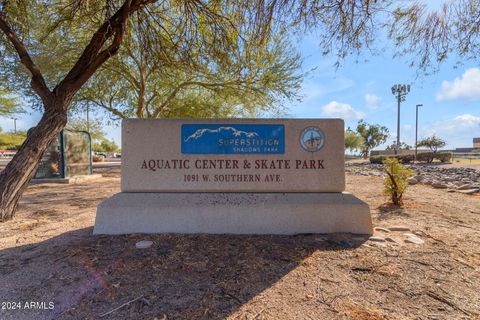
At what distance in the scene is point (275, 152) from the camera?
4160 millimetres

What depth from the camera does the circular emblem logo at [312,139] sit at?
416 centimetres

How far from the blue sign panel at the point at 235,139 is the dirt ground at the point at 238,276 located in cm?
135

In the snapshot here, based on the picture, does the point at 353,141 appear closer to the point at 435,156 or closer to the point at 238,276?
the point at 435,156

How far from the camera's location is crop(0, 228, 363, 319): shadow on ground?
218 cm

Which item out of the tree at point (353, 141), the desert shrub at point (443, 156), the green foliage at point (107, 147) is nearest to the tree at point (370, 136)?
the tree at point (353, 141)

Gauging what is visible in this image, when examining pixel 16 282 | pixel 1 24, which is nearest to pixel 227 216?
pixel 16 282

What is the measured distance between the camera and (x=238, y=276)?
8.70ft

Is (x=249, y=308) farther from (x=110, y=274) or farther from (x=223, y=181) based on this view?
(x=223, y=181)

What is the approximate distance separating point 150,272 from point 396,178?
5.30m

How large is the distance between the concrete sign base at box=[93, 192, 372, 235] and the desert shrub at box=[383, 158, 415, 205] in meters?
2.31

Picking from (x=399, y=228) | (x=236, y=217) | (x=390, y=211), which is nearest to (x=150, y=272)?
(x=236, y=217)

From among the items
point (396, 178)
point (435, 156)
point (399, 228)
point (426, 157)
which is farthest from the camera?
point (426, 157)

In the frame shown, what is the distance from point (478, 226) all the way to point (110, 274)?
563cm

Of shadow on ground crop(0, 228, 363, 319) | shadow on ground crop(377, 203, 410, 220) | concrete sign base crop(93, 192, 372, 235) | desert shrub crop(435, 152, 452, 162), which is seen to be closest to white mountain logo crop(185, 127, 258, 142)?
concrete sign base crop(93, 192, 372, 235)
